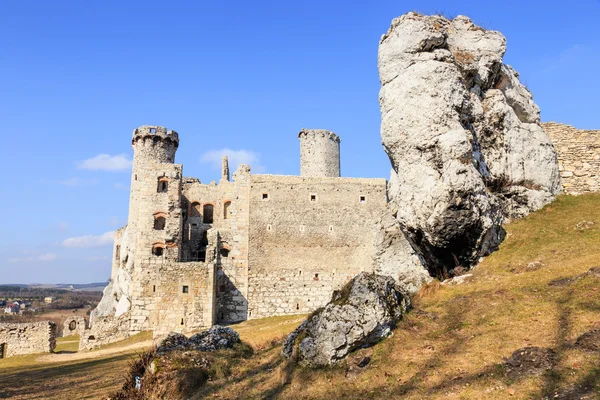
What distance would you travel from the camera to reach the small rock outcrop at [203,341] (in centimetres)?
1742

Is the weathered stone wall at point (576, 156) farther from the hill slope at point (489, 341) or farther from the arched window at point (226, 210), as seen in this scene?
the arched window at point (226, 210)

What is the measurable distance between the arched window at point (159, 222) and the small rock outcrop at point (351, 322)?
25222 millimetres

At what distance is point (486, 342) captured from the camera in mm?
11492

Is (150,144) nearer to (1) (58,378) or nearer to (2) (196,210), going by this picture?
(2) (196,210)

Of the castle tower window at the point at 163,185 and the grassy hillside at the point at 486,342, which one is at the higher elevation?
the castle tower window at the point at 163,185

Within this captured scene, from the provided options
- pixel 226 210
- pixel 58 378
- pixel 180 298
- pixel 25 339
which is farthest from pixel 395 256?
pixel 25 339

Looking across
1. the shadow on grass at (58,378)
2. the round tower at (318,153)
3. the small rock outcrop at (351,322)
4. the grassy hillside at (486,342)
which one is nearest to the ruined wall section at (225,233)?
the round tower at (318,153)

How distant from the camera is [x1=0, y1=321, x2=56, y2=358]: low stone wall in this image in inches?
1249

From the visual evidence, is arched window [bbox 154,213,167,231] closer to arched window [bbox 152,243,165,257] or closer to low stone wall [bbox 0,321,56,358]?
arched window [bbox 152,243,165,257]

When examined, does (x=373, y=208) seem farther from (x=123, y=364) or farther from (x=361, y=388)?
(x=361, y=388)

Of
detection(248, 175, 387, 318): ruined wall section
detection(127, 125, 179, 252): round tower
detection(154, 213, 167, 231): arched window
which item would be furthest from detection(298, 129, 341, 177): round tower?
detection(154, 213, 167, 231): arched window

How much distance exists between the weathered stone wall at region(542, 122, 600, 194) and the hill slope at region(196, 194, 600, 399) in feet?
14.6

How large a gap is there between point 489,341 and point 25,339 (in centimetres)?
3107

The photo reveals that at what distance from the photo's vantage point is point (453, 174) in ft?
55.6
